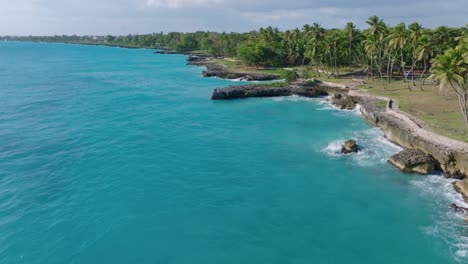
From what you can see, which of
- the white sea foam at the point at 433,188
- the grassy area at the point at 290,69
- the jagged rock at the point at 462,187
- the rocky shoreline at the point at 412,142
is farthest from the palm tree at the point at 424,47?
the jagged rock at the point at 462,187

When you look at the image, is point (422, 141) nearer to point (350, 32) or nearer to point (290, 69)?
point (350, 32)

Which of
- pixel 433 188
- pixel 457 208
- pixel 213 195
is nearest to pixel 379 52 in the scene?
pixel 433 188

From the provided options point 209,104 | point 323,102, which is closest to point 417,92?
point 323,102

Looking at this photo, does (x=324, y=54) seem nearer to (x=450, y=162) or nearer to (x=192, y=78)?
(x=192, y=78)

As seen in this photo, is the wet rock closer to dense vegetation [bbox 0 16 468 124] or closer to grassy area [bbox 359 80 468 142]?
grassy area [bbox 359 80 468 142]

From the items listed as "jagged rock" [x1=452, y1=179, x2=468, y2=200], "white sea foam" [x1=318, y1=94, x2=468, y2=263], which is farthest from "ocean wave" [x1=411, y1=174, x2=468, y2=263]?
"jagged rock" [x1=452, y1=179, x2=468, y2=200]

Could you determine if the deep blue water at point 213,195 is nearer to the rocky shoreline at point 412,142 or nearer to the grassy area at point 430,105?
the rocky shoreline at point 412,142
